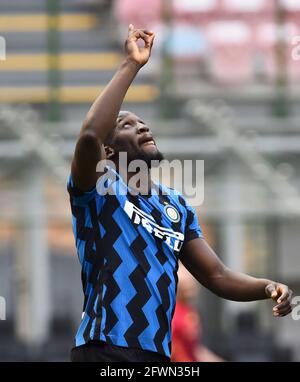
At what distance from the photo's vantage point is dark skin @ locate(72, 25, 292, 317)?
4.52 meters

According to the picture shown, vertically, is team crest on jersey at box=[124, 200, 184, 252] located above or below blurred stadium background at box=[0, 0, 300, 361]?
above

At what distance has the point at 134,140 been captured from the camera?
478 centimetres

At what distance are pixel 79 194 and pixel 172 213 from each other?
424 millimetres

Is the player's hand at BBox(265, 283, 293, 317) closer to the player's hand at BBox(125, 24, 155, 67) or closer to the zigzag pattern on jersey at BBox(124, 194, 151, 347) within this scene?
the zigzag pattern on jersey at BBox(124, 194, 151, 347)

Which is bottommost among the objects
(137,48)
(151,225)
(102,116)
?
(151,225)

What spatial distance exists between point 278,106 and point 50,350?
9.46ft

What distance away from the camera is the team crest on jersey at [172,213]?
486 cm

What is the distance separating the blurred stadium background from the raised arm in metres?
6.14

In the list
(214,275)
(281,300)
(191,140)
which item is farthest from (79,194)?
(191,140)
